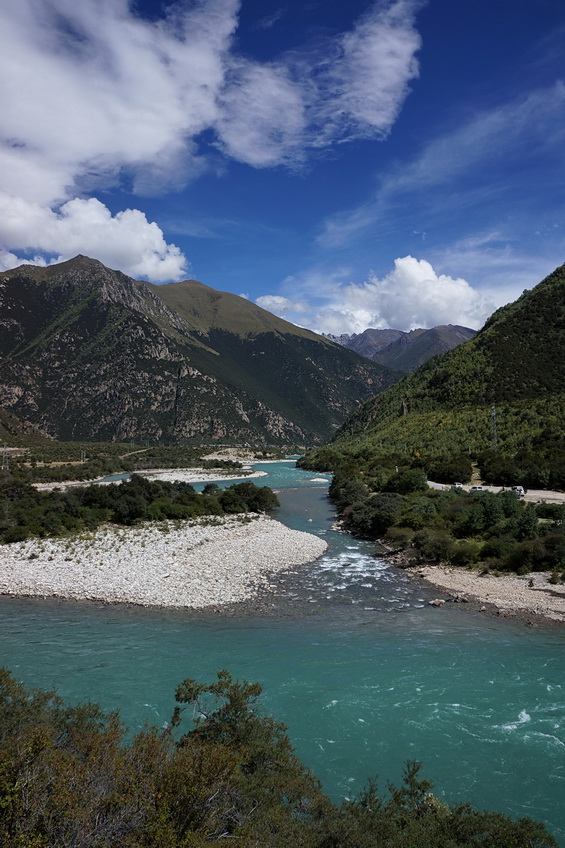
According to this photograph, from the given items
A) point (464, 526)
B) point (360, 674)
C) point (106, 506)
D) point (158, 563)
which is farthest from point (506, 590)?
point (106, 506)

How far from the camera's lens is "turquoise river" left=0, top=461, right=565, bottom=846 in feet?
40.1

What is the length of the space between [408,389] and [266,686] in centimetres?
11401

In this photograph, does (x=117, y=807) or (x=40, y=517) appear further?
(x=40, y=517)

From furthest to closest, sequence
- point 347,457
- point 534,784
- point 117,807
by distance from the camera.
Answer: point 347,457 → point 534,784 → point 117,807

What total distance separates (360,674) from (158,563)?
17.9 m

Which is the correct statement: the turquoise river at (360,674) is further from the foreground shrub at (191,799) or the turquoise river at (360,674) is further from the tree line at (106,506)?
the tree line at (106,506)

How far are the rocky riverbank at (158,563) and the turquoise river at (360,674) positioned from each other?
72.2 inches

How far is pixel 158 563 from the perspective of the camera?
103ft

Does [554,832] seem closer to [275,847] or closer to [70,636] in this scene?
[275,847]

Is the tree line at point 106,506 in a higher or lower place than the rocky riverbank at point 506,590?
higher

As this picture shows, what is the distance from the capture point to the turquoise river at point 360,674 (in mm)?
12227

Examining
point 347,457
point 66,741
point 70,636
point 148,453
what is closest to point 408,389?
point 347,457

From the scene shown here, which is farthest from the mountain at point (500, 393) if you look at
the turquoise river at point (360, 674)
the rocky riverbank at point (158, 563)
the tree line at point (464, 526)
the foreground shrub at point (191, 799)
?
the foreground shrub at point (191, 799)

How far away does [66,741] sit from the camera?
967 centimetres
